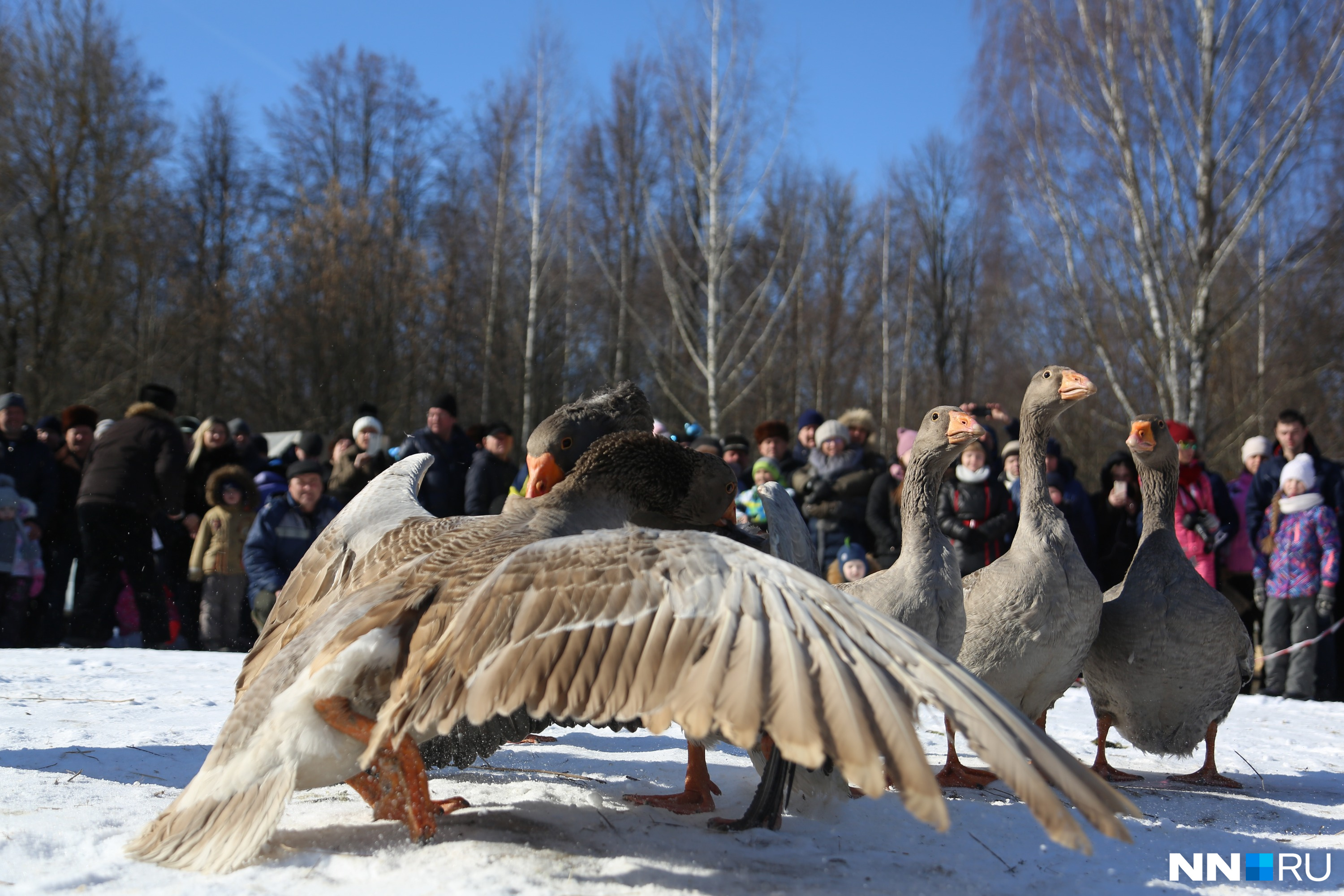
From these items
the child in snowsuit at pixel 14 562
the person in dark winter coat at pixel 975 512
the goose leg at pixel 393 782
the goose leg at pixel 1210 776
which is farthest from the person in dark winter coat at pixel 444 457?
the goose leg at pixel 1210 776

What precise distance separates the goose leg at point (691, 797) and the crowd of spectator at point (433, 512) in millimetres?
3959

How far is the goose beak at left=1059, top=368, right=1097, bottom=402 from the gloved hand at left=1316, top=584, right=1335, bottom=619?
187 inches

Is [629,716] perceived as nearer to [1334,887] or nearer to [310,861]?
[310,861]

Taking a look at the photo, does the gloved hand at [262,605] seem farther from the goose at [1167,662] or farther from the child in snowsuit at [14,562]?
the goose at [1167,662]

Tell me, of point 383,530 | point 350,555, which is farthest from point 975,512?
point 350,555

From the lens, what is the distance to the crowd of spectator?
809 cm

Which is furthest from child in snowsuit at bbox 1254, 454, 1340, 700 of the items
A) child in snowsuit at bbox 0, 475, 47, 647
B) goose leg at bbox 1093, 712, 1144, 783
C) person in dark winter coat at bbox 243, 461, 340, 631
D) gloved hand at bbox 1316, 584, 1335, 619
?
child in snowsuit at bbox 0, 475, 47, 647

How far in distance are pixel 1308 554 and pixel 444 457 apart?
7335mm

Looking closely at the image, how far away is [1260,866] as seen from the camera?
299 cm

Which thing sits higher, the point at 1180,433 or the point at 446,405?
the point at 446,405

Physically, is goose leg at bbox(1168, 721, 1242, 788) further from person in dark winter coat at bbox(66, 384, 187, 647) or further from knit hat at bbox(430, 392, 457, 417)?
person in dark winter coat at bbox(66, 384, 187, 647)

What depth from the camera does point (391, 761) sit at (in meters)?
2.90

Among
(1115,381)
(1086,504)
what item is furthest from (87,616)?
(1115,381)

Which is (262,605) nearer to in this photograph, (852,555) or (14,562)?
(14,562)
